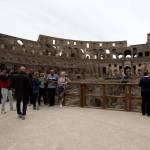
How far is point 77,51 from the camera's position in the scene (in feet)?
202

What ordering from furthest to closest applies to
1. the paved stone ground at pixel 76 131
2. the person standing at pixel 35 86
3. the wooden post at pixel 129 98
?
the person standing at pixel 35 86 < the wooden post at pixel 129 98 < the paved stone ground at pixel 76 131

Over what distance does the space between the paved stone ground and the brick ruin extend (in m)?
38.5

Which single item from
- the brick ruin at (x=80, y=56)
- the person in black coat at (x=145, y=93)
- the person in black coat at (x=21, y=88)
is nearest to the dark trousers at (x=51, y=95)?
the person in black coat at (x=21, y=88)

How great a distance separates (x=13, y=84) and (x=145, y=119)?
4115mm

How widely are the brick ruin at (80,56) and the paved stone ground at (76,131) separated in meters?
38.5

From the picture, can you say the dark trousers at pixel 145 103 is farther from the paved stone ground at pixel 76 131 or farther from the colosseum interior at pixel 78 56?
the colosseum interior at pixel 78 56

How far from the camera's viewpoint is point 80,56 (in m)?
61.1

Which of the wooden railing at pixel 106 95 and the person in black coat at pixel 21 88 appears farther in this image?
the wooden railing at pixel 106 95

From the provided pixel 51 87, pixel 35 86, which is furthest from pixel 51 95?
pixel 35 86

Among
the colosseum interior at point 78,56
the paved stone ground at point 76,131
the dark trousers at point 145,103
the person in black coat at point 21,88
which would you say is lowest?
the paved stone ground at point 76,131

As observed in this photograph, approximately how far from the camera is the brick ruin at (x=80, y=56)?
4897 cm

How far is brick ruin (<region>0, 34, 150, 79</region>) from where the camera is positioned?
4897 cm

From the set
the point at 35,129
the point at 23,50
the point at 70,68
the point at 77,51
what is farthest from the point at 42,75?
the point at 77,51

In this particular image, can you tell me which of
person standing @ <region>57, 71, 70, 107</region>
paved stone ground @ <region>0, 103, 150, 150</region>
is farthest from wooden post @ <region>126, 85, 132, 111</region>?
person standing @ <region>57, 71, 70, 107</region>
